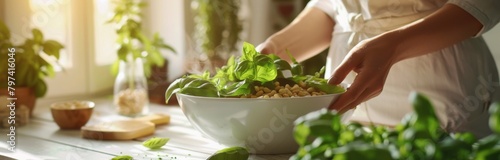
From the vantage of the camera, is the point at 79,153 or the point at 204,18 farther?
the point at 204,18

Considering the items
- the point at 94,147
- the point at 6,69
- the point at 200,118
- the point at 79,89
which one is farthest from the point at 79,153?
the point at 79,89

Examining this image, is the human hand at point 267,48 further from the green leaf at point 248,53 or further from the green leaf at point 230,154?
the green leaf at point 230,154

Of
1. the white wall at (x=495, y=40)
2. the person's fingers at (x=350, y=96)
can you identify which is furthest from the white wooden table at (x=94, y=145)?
the white wall at (x=495, y=40)

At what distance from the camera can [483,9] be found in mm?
1245

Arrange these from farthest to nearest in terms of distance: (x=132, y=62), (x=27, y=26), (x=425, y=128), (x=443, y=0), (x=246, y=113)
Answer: (x=27, y=26), (x=132, y=62), (x=443, y=0), (x=246, y=113), (x=425, y=128)

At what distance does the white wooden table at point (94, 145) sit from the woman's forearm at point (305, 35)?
0.90 ft

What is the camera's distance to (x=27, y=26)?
185 cm

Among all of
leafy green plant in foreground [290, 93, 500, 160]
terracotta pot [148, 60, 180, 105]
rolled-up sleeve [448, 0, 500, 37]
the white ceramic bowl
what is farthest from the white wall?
leafy green plant in foreground [290, 93, 500, 160]

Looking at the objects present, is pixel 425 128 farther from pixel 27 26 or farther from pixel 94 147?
pixel 27 26

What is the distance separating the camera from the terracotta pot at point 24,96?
1563 millimetres

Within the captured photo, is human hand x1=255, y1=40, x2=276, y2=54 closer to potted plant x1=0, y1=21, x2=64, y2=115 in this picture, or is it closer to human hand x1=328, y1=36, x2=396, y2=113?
human hand x1=328, y1=36, x2=396, y2=113

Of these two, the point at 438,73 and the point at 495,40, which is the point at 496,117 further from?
the point at 495,40

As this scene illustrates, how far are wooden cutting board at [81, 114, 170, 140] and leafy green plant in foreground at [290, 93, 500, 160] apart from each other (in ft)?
2.30

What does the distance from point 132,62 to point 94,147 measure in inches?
18.8
